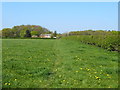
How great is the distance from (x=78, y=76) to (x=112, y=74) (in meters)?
1.23

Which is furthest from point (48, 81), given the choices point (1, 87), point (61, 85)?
point (1, 87)

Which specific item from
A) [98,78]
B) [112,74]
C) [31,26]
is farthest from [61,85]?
[31,26]

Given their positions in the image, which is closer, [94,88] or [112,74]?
[94,88]

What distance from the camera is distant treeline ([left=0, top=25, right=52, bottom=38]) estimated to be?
9719 cm

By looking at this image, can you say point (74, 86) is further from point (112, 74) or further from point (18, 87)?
point (112, 74)

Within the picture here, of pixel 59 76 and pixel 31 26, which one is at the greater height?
pixel 31 26

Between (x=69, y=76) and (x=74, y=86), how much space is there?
1.06m

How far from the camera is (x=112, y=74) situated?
20.0 ft

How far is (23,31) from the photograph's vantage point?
338 ft

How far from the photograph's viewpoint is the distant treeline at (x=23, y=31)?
97188 mm

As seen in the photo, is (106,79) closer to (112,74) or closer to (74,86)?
(112,74)

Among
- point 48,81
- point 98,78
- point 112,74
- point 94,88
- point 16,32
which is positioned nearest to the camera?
point 94,88

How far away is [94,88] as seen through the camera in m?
4.52

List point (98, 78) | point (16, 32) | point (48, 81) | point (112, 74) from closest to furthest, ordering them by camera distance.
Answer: point (48, 81)
point (98, 78)
point (112, 74)
point (16, 32)
